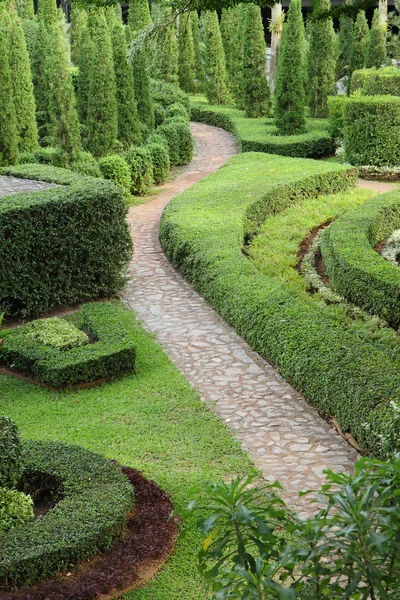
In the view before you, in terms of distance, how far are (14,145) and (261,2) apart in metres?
8.45

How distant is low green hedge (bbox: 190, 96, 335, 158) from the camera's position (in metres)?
19.4

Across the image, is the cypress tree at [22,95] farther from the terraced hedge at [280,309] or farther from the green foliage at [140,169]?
the terraced hedge at [280,309]

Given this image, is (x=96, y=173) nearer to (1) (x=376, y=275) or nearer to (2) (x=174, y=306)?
(2) (x=174, y=306)

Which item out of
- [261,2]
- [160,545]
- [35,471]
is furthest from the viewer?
[261,2]

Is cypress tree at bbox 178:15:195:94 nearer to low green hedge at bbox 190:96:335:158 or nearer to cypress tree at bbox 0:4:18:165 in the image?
low green hedge at bbox 190:96:335:158

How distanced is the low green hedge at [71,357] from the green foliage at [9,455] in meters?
2.57

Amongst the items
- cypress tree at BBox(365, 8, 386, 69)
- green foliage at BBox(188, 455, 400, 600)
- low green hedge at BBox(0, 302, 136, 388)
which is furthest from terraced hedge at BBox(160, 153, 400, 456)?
cypress tree at BBox(365, 8, 386, 69)

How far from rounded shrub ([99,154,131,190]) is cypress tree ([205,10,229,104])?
502 inches

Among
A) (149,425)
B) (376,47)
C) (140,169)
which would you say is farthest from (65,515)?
(376,47)

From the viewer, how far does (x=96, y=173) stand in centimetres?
1451

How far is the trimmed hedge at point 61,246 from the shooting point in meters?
8.99

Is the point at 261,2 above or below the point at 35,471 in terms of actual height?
above

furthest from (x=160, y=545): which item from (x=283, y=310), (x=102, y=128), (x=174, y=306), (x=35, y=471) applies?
(x=102, y=128)

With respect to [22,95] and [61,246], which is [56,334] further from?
[22,95]
